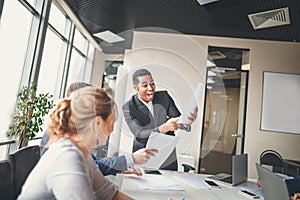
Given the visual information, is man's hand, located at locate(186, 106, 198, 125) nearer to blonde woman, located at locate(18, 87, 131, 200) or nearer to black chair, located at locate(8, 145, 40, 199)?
blonde woman, located at locate(18, 87, 131, 200)

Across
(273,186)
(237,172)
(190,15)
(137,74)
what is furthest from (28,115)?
(190,15)

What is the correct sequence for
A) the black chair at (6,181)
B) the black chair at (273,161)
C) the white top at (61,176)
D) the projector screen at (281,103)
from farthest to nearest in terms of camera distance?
Result: the projector screen at (281,103) → the black chair at (273,161) → the black chair at (6,181) → the white top at (61,176)

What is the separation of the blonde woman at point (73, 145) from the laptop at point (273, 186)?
0.80 meters

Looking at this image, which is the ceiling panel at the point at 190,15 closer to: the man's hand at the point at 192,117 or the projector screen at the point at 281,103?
the projector screen at the point at 281,103

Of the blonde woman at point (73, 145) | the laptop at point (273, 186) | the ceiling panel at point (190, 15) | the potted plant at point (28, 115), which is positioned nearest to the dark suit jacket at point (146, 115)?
the blonde woman at point (73, 145)

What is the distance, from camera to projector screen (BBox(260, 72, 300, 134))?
11.8 ft

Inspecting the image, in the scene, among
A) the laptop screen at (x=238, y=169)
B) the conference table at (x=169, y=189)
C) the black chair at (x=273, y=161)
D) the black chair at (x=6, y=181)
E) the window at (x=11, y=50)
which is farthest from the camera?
the black chair at (x=273, y=161)

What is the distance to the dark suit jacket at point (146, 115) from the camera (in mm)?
957

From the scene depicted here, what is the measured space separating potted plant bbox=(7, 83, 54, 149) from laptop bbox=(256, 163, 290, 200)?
2.04 m

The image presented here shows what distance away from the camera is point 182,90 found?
0.99 meters

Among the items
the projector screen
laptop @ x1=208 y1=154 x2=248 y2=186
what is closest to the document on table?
laptop @ x1=208 y1=154 x2=248 y2=186

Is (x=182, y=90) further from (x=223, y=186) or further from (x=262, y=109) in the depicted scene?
(x=262, y=109)

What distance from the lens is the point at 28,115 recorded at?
240 centimetres

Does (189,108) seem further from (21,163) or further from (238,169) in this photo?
(238,169)
